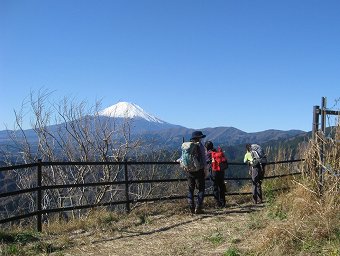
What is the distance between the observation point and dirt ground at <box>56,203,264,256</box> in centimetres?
668

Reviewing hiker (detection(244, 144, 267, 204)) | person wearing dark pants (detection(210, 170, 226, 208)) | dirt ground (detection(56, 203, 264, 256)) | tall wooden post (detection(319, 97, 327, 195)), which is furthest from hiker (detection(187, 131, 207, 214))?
tall wooden post (detection(319, 97, 327, 195))

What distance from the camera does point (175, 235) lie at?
7.82 metres

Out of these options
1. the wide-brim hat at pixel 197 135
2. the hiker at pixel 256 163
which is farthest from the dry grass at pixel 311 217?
the hiker at pixel 256 163

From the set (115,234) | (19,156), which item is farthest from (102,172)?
(115,234)

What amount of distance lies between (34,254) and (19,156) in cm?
1311

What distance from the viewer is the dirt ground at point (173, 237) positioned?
668 centimetres

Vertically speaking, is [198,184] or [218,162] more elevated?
[218,162]

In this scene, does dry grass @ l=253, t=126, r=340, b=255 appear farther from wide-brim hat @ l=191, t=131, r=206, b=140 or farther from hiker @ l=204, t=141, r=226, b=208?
hiker @ l=204, t=141, r=226, b=208

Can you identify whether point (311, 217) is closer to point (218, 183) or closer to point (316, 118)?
point (316, 118)

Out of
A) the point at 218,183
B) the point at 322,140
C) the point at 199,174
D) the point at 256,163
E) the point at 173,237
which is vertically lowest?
the point at 173,237

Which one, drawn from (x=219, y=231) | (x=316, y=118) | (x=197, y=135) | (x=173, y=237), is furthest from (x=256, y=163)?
(x=173, y=237)

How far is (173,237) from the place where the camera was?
7.67m

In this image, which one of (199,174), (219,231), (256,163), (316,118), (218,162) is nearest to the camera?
(219,231)

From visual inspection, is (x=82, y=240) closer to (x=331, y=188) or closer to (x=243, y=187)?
(x=331, y=188)
